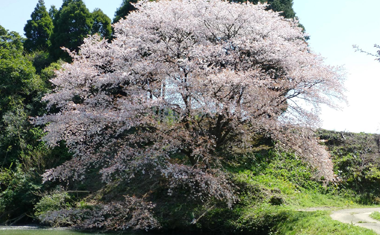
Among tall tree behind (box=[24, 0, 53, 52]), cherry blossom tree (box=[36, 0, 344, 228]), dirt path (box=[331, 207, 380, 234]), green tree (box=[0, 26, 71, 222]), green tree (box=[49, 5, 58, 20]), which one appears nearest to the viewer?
dirt path (box=[331, 207, 380, 234])

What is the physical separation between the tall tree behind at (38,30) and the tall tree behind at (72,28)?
28.9ft

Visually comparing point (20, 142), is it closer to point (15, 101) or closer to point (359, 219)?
point (15, 101)

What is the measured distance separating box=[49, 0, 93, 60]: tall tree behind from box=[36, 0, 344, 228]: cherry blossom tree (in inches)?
515

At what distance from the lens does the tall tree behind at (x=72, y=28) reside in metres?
25.3

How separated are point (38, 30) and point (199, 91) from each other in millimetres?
29777

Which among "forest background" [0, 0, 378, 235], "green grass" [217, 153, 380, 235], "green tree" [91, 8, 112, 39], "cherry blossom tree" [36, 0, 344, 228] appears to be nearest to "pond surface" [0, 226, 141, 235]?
"forest background" [0, 0, 378, 235]

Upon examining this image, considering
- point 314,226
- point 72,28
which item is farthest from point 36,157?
point 72,28

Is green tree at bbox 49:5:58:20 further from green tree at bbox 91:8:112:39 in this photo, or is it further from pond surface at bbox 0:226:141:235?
pond surface at bbox 0:226:141:235

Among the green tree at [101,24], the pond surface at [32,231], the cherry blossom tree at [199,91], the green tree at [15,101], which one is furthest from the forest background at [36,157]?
the cherry blossom tree at [199,91]

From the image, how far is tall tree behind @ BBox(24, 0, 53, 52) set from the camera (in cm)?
3434

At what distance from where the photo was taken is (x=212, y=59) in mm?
11484

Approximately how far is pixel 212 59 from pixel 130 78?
8.88ft

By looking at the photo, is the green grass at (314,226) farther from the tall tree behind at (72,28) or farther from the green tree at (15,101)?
the tall tree behind at (72,28)

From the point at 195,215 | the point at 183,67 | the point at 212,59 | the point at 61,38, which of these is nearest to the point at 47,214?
the point at 195,215
